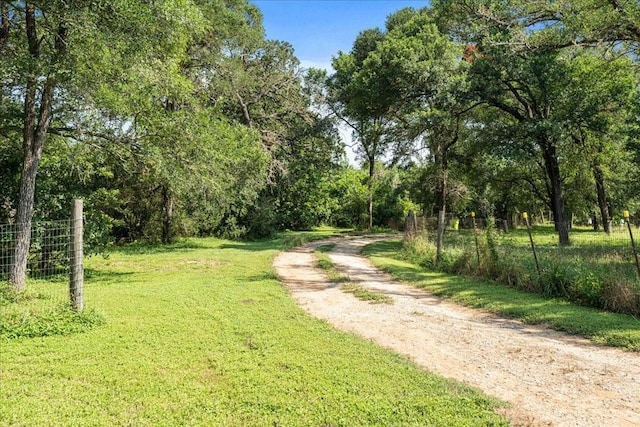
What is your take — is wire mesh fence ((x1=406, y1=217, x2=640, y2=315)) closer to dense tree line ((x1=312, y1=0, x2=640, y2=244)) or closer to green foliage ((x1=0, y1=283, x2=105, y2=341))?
dense tree line ((x1=312, y1=0, x2=640, y2=244))

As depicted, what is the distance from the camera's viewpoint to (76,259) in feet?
20.2

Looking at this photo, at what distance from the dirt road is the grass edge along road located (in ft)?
0.96

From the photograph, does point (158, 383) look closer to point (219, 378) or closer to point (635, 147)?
point (219, 378)

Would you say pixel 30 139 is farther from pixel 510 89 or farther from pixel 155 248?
pixel 510 89

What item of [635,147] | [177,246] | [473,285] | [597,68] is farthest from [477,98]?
[177,246]

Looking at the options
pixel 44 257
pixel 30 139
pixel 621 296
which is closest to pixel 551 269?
pixel 621 296

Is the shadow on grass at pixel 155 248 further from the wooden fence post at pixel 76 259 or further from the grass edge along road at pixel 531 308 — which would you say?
the wooden fence post at pixel 76 259

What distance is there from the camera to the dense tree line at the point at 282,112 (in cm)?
857

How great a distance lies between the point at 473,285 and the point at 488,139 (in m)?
11.9

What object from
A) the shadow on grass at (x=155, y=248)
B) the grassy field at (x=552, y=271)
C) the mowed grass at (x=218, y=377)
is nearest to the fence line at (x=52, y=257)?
the mowed grass at (x=218, y=377)

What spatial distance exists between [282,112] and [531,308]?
21.3 metres

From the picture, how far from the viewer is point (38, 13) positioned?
28.6ft

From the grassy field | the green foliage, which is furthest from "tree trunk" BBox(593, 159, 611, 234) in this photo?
the green foliage

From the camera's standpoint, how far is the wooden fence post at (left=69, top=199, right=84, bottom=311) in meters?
6.16
